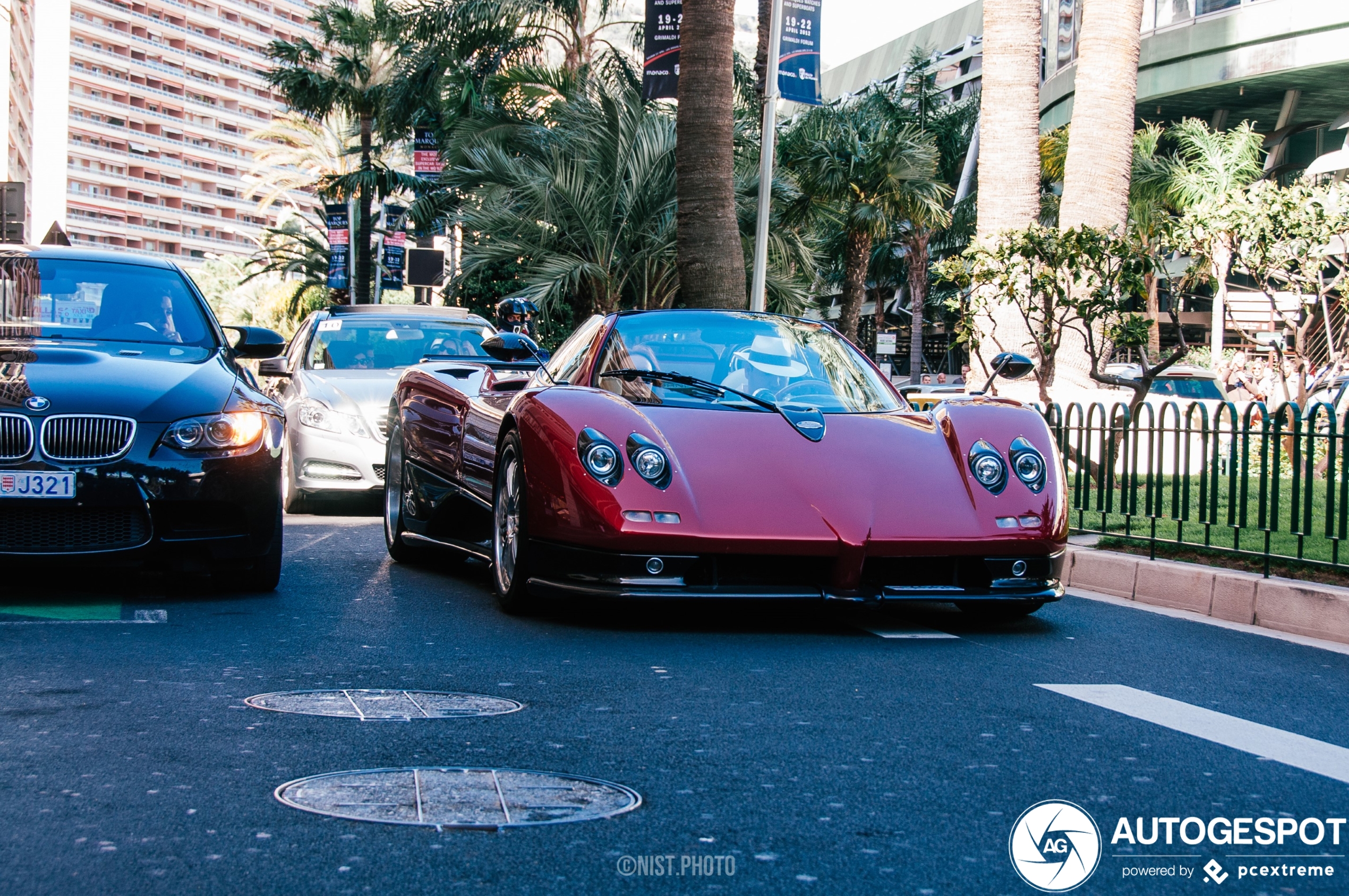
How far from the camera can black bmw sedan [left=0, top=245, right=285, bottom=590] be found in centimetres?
594

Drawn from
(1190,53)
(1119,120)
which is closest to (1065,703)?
(1119,120)

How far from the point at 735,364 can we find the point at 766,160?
1211cm

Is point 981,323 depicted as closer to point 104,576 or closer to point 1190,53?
point 104,576

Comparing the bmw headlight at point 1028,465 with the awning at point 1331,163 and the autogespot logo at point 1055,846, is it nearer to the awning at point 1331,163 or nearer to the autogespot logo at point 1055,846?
the autogespot logo at point 1055,846

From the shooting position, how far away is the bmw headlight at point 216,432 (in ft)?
20.2

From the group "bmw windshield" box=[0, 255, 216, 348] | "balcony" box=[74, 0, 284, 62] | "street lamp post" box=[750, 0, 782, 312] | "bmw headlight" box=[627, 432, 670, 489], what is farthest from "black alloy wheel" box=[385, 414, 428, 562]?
"balcony" box=[74, 0, 284, 62]

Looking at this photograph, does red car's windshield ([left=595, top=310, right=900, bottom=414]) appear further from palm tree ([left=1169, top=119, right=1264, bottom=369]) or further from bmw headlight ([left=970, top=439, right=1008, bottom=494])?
palm tree ([left=1169, top=119, right=1264, bottom=369])

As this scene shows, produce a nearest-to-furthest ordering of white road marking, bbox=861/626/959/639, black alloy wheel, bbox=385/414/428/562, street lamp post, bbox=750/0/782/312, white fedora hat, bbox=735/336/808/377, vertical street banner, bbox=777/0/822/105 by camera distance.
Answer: white road marking, bbox=861/626/959/639 → white fedora hat, bbox=735/336/808/377 → black alloy wheel, bbox=385/414/428/562 → street lamp post, bbox=750/0/782/312 → vertical street banner, bbox=777/0/822/105

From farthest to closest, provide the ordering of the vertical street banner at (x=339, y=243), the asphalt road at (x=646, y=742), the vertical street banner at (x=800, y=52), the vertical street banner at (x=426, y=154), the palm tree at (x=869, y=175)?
1. the vertical street banner at (x=339, y=243)
2. the vertical street banner at (x=426, y=154)
3. the palm tree at (x=869, y=175)
4. the vertical street banner at (x=800, y=52)
5. the asphalt road at (x=646, y=742)

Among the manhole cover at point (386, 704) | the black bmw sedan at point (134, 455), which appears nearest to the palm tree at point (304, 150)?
the black bmw sedan at point (134, 455)

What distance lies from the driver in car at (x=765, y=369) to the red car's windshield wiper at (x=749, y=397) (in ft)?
0.25

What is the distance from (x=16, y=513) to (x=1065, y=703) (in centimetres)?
403

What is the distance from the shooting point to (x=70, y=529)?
600 centimetres

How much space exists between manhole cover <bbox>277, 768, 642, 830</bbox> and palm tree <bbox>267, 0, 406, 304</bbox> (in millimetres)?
42242
